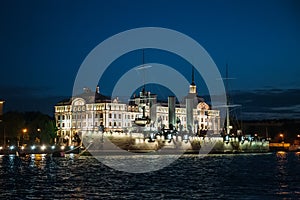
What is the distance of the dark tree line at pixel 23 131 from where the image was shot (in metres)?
132

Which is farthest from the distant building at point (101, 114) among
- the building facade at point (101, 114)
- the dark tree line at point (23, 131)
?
the dark tree line at point (23, 131)

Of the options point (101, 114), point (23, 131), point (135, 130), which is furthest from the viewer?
point (101, 114)

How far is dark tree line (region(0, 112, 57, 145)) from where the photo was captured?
432 feet

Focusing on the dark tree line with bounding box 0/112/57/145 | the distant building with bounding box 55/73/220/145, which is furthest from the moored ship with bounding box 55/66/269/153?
the dark tree line with bounding box 0/112/57/145

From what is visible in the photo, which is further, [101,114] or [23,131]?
[101,114]

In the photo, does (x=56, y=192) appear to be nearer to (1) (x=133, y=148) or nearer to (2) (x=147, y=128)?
(1) (x=133, y=148)

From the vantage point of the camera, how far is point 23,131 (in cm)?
13438

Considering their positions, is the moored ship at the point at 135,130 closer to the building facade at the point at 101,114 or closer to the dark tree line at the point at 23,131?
the building facade at the point at 101,114

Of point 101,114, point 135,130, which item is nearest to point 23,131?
point 135,130

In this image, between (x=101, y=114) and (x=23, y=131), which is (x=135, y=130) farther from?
(x=101, y=114)

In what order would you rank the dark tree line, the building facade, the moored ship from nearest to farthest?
1. the moored ship
2. the dark tree line
3. the building facade

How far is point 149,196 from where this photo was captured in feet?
113

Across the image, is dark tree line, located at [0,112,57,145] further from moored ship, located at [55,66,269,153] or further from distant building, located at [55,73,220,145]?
distant building, located at [55,73,220,145]

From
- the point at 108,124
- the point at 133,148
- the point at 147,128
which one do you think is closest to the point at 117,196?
the point at 133,148
